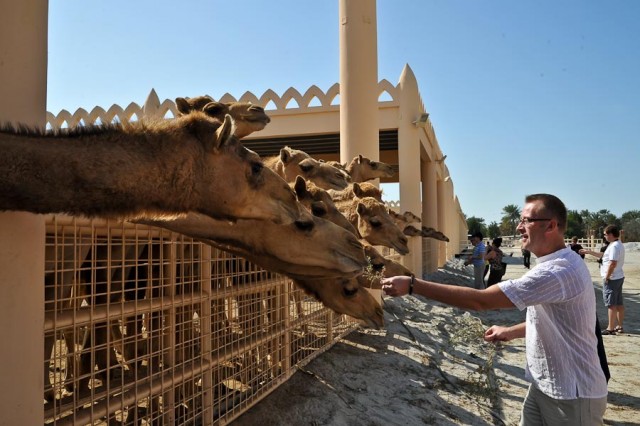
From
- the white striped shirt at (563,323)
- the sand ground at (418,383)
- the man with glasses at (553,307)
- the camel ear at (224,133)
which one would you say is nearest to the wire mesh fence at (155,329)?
the sand ground at (418,383)

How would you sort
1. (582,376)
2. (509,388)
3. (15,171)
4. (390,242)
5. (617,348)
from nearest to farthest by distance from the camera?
(15,171) < (582,376) < (509,388) < (390,242) < (617,348)

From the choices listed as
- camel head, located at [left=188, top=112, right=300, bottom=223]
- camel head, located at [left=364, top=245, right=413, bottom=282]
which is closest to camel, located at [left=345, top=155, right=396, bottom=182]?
camel head, located at [left=364, top=245, right=413, bottom=282]

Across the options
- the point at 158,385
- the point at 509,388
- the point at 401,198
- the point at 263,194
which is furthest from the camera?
the point at 401,198

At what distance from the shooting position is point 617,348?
998cm

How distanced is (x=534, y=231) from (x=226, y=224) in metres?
2.33

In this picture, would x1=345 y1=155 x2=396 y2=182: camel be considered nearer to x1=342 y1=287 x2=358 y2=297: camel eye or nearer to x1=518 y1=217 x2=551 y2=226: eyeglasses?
x1=342 y1=287 x2=358 y2=297: camel eye

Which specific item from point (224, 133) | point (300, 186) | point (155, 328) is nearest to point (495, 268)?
point (300, 186)

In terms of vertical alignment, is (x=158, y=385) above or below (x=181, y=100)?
below

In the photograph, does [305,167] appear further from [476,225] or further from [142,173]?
[476,225]

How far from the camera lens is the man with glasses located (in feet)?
9.86

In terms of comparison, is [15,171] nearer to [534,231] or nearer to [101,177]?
[101,177]

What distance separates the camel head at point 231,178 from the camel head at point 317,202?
1.86m

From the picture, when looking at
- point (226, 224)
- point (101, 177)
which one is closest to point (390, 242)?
point (226, 224)

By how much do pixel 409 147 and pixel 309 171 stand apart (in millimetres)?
7733
